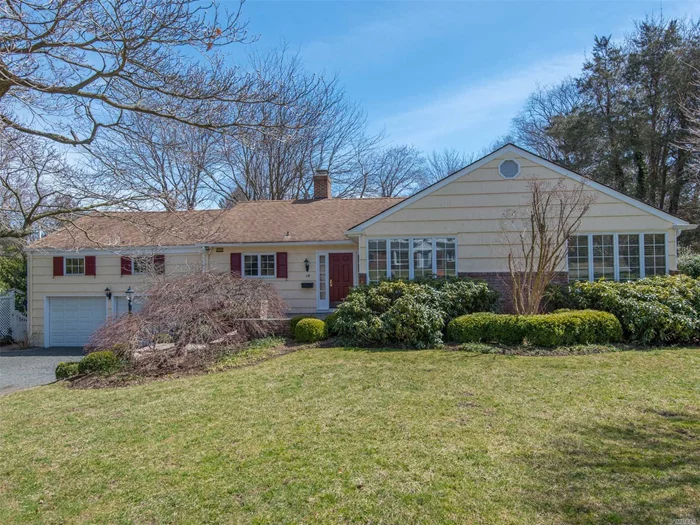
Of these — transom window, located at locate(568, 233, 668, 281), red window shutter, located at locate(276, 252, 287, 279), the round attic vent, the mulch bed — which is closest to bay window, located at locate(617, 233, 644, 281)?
transom window, located at locate(568, 233, 668, 281)

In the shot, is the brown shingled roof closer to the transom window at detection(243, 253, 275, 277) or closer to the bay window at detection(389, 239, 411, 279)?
the transom window at detection(243, 253, 275, 277)

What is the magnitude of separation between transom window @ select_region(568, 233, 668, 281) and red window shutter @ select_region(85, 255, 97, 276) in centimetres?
1561

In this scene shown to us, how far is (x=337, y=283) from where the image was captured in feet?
47.6

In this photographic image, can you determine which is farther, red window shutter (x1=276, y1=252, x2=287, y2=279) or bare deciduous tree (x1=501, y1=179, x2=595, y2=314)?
red window shutter (x1=276, y1=252, x2=287, y2=279)

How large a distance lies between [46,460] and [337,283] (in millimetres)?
10326

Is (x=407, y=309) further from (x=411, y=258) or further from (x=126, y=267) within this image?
(x=126, y=267)

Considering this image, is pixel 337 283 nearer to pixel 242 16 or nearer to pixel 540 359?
pixel 540 359

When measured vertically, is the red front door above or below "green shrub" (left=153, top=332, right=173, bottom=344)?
above

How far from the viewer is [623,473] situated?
146 inches

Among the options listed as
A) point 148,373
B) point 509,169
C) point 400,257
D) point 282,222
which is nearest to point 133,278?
point 282,222

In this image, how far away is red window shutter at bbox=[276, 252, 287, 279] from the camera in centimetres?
1455

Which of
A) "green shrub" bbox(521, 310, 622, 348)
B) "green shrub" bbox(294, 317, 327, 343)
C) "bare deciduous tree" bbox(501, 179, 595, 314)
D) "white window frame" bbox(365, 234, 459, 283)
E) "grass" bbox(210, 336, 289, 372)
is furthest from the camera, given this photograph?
"white window frame" bbox(365, 234, 459, 283)

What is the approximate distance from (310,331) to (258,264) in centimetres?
484

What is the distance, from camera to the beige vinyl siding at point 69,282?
15375mm
